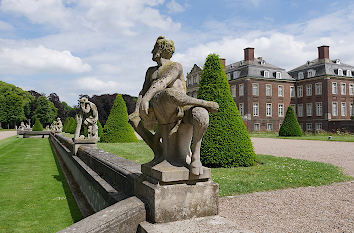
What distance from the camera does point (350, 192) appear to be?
4.93m

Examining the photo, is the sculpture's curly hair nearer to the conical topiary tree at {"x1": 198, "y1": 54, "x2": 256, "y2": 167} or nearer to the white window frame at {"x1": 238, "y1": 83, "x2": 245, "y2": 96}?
the conical topiary tree at {"x1": 198, "y1": 54, "x2": 256, "y2": 167}

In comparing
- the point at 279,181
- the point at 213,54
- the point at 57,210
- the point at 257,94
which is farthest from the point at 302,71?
the point at 57,210

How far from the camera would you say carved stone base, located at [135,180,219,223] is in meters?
2.36

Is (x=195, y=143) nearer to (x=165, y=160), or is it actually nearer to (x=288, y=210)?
(x=165, y=160)

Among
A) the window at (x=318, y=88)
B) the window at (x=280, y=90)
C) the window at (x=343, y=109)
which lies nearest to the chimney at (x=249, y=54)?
the window at (x=280, y=90)

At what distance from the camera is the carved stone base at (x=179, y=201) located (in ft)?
7.75

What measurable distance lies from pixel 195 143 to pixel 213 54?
6769mm

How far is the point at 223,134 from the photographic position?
7887 millimetres

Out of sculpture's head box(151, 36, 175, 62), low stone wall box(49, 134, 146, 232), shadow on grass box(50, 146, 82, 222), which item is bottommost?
shadow on grass box(50, 146, 82, 222)

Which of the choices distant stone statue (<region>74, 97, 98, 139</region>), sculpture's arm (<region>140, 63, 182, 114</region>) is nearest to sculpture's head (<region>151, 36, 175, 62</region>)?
sculpture's arm (<region>140, 63, 182, 114</region>)

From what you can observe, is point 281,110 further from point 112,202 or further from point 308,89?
point 112,202

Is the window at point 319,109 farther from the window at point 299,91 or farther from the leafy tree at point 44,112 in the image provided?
the leafy tree at point 44,112

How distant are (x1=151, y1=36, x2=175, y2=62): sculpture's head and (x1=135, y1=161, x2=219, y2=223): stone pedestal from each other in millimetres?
1109

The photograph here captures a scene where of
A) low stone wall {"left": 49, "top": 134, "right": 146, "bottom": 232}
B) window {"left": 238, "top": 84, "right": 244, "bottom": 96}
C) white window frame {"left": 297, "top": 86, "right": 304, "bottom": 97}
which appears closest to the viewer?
low stone wall {"left": 49, "top": 134, "right": 146, "bottom": 232}
